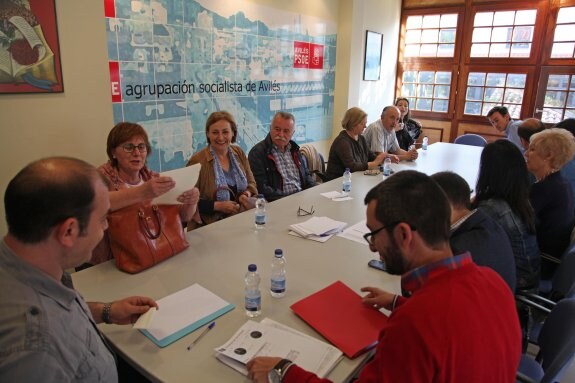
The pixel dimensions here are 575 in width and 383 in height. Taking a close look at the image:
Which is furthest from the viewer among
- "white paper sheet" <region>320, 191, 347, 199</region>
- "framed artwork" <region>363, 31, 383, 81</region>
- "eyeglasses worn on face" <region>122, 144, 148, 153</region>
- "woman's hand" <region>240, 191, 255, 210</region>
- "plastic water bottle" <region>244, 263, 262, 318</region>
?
"framed artwork" <region>363, 31, 383, 81</region>

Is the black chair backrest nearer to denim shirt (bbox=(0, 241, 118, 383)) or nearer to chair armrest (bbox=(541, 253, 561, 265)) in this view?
chair armrest (bbox=(541, 253, 561, 265))

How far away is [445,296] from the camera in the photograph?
956mm

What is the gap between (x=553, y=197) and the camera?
255cm

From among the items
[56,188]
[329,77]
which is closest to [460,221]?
[56,188]

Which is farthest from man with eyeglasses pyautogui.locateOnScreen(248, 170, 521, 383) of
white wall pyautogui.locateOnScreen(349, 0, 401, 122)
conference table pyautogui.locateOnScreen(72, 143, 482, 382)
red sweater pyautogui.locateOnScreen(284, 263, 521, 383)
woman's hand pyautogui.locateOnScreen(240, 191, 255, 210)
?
white wall pyautogui.locateOnScreen(349, 0, 401, 122)

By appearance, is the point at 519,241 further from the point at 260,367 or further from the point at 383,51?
the point at 383,51

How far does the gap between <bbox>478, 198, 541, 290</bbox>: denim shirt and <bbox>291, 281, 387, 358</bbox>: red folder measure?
87cm

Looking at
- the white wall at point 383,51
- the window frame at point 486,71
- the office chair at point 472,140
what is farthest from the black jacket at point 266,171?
the window frame at point 486,71

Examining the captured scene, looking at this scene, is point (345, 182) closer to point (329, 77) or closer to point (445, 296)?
point (445, 296)

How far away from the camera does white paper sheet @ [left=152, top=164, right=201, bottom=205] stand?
1879 mm

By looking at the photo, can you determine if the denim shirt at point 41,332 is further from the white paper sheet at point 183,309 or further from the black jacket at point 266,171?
the black jacket at point 266,171

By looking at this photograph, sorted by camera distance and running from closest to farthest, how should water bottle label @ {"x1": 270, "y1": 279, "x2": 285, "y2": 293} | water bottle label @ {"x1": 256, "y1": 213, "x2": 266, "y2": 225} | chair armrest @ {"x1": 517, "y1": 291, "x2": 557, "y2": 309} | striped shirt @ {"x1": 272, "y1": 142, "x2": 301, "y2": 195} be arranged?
water bottle label @ {"x1": 270, "y1": 279, "x2": 285, "y2": 293} → chair armrest @ {"x1": 517, "y1": 291, "x2": 557, "y2": 309} → water bottle label @ {"x1": 256, "y1": 213, "x2": 266, "y2": 225} → striped shirt @ {"x1": 272, "y1": 142, "x2": 301, "y2": 195}

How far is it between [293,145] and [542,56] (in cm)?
478

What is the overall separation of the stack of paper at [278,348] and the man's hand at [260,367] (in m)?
0.03
